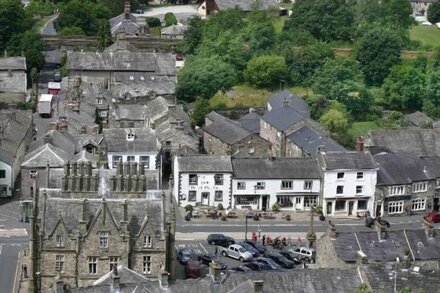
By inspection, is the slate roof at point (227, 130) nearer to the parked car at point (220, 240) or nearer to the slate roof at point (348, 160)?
the slate roof at point (348, 160)

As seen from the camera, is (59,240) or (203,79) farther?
(203,79)

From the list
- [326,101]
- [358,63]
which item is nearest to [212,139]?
[326,101]

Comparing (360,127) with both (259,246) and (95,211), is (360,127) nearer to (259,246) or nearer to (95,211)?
(259,246)

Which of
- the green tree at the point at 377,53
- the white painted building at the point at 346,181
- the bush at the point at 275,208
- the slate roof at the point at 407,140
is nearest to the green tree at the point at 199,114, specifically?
the slate roof at the point at 407,140

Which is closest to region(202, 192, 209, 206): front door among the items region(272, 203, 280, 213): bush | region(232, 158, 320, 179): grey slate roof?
region(232, 158, 320, 179): grey slate roof

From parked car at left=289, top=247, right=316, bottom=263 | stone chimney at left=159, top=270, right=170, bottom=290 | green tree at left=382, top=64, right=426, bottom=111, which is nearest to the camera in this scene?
stone chimney at left=159, top=270, right=170, bottom=290

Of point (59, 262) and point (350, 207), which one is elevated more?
point (59, 262)

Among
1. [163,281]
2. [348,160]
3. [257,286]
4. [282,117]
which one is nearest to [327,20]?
[282,117]

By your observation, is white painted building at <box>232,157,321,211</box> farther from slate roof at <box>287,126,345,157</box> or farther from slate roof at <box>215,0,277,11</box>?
slate roof at <box>215,0,277,11</box>
